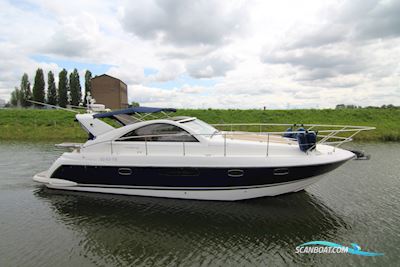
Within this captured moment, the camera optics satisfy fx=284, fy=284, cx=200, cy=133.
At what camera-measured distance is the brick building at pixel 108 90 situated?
52.8m

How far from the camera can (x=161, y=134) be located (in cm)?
865

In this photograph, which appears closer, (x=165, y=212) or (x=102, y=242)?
(x=102, y=242)

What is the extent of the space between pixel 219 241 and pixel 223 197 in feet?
6.78

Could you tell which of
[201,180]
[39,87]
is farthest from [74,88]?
[201,180]

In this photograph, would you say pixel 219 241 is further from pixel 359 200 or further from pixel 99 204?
pixel 359 200

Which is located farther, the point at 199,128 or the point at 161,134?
the point at 199,128

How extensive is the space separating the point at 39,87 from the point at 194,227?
2294 inches

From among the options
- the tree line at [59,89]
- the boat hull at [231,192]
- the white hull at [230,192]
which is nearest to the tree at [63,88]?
the tree line at [59,89]

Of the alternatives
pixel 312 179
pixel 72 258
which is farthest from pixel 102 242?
pixel 312 179

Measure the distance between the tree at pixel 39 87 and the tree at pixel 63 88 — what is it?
9.74 ft

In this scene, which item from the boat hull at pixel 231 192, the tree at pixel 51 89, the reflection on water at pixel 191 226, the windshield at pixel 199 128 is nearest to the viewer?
the reflection on water at pixel 191 226

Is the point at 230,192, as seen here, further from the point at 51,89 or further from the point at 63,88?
the point at 51,89

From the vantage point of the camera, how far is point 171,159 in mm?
8008

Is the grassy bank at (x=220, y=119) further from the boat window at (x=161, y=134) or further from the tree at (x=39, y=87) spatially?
the tree at (x=39, y=87)
